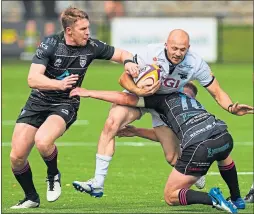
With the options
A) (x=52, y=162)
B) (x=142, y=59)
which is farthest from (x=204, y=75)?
(x=52, y=162)

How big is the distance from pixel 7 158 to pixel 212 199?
6495 mm

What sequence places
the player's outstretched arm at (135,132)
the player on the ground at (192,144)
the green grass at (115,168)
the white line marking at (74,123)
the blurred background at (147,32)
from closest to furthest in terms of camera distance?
the player on the ground at (192,144) < the green grass at (115,168) < the player's outstretched arm at (135,132) < the white line marking at (74,123) < the blurred background at (147,32)

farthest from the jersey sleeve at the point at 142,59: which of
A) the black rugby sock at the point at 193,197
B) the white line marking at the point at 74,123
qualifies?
the white line marking at the point at 74,123

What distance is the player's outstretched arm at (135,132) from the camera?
1381cm

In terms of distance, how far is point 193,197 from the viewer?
1230 cm

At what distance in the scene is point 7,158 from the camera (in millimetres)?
17984

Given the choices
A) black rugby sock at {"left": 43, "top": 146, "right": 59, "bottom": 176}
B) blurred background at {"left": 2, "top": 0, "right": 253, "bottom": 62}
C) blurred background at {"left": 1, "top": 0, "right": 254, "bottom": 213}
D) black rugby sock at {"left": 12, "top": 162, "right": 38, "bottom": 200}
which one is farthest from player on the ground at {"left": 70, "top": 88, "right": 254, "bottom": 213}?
blurred background at {"left": 2, "top": 0, "right": 253, "bottom": 62}

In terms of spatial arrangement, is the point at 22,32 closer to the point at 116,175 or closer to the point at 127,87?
the point at 116,175

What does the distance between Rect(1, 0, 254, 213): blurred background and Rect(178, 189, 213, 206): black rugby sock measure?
0.35 meters

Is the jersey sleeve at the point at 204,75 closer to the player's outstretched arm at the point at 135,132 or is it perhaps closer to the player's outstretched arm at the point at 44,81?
the player's outstretched arm at the point at 135,132

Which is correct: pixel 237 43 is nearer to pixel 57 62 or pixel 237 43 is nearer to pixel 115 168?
pixel 115 168

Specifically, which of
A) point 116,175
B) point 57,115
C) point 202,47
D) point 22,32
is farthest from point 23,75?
point 57,115

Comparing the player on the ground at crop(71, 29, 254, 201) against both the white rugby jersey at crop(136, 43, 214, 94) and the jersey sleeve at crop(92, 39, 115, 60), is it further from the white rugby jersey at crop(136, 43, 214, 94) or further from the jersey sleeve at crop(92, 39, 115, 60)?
the jersey sleeve at crop(92, 39, 115, 60)

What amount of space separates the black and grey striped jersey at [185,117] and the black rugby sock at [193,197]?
0.54 meters
